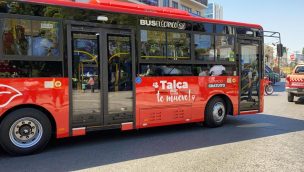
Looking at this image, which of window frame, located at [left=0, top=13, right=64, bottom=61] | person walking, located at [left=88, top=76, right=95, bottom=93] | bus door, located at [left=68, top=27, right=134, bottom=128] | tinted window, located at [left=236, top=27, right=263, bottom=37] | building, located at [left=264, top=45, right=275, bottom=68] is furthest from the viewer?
building, located at [left=264, top=45, right=275, bottom=68]

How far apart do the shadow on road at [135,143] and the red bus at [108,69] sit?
375 millimetres

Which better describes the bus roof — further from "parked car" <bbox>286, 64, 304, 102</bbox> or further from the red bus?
"parked car" <bbox>286, 64, 304, 102</bbox>

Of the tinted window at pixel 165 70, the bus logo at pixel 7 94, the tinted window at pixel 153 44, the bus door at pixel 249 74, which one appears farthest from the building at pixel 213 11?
the bus logo at pixel 7 94

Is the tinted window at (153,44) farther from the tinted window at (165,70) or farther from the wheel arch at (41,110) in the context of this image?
the wheel arch at (41,110)

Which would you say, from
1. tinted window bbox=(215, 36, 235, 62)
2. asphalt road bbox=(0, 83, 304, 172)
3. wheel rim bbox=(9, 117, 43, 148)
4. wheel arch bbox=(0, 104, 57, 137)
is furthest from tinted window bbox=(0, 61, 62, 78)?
tinted window bbox=(215, 36, 235, 62)

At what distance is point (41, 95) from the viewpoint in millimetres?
6480

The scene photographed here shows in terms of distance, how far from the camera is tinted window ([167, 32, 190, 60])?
833cm

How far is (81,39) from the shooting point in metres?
6.96

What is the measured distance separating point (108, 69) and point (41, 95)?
1.58 metres

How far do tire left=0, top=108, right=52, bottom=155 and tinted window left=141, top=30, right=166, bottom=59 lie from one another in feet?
9.19

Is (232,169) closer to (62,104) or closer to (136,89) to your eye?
(136,89)

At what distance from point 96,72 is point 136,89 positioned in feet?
3.67

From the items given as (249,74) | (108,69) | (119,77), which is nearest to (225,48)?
(249,74)

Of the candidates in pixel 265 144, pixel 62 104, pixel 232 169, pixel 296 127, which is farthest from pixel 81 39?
pixel 296 127
